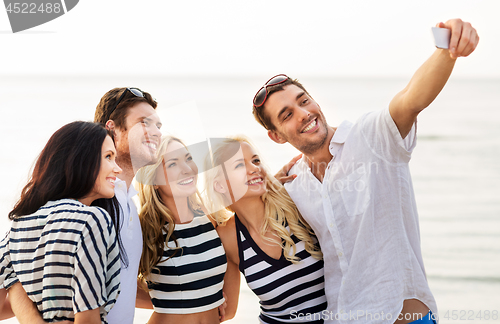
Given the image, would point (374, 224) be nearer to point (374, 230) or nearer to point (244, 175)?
point (374, 230)

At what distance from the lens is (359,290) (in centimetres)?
281

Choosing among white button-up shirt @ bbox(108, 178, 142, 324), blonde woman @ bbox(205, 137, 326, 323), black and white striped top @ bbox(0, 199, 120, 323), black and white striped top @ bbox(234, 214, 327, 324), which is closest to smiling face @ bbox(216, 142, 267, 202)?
blonde woman @ bbox(205, 137, 326, 323)

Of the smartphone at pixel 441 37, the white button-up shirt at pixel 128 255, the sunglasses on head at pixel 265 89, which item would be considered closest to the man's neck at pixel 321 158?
the sunglasses on head at pixel 265 89

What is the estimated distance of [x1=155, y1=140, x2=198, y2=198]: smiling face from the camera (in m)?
3.42

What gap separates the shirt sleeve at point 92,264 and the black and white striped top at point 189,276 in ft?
3.33

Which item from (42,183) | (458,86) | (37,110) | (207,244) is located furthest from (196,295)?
(458,86)

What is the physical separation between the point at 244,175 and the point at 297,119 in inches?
24.9

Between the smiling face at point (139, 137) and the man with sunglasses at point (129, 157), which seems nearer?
the man with sunglasses at point (129, 157)

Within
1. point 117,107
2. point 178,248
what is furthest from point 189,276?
point 117,107

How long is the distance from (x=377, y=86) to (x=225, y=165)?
3201 cm

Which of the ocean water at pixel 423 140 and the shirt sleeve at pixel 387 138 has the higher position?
the shirt sleeve at pixel 387 138

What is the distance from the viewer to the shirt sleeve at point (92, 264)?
2.04 meters

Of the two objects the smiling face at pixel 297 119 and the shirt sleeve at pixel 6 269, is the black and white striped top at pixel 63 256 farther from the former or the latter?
the smiling face at pixel 297 119

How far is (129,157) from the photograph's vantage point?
11.4 ft
